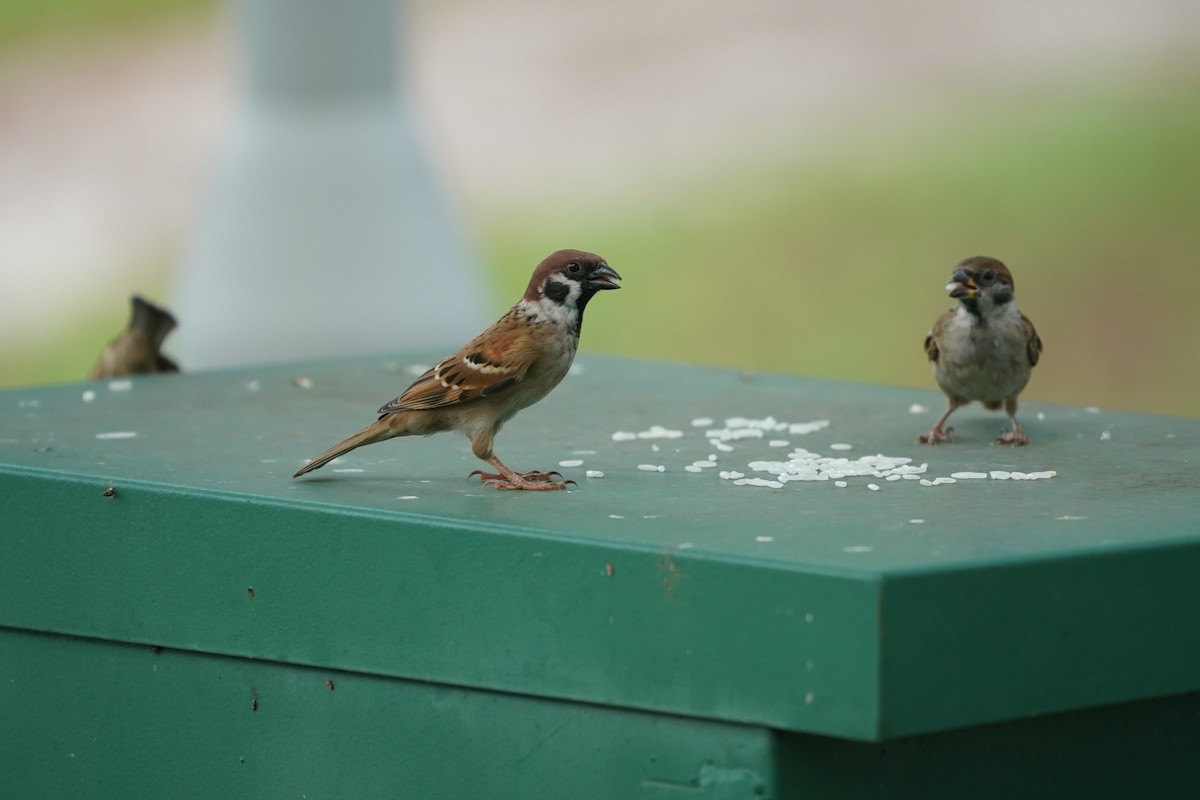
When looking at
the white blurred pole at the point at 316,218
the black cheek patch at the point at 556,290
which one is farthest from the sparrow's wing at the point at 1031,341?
Answer: the white blurred pole at the point at 316,218

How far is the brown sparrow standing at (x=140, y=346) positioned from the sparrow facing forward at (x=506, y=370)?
239 centimetres

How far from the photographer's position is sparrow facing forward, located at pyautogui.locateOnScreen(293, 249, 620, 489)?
4500 millimetres

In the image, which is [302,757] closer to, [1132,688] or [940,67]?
[1132,688]

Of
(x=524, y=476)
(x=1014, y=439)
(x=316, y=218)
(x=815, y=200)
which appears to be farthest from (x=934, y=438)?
(x=815, y=200)

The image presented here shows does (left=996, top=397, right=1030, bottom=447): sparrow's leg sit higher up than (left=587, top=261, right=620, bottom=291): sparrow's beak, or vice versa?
(left=587, top=261, right=620, bottom=291): sparrow's beak

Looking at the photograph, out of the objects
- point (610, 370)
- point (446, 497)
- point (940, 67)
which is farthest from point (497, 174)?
point (446, 497)

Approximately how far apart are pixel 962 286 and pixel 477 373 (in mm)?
1341

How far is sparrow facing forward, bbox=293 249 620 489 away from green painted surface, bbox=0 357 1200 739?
0.40 ft

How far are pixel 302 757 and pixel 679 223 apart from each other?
1233cm

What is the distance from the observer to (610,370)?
6.81 metres

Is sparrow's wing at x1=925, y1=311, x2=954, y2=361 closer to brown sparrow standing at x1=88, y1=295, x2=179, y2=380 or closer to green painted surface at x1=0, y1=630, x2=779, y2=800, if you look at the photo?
green painted surface at x1=0, y1=630, x2=779, y2=800

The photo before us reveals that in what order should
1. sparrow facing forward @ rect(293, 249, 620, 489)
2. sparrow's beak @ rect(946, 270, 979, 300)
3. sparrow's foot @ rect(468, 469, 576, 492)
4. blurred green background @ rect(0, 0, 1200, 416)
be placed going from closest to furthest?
sparrow's foot @ rect(468, 469, 576, 492) → sparrow facing forward @ rect(293, 249, 620, 489) → sparrow's beak @ rect(946, 270, 979, 300) → blurred green background @ rect(0, 0, 1200, 416)

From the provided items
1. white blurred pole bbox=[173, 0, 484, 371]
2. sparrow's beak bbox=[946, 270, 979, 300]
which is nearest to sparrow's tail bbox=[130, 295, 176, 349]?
white blurred pole bbox=[173, 0, 484, 371]

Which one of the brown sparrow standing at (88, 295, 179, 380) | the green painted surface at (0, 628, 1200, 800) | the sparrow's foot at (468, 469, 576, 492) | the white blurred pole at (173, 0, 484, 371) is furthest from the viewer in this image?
the white blurred pole at (173, 0, 484, 371)
